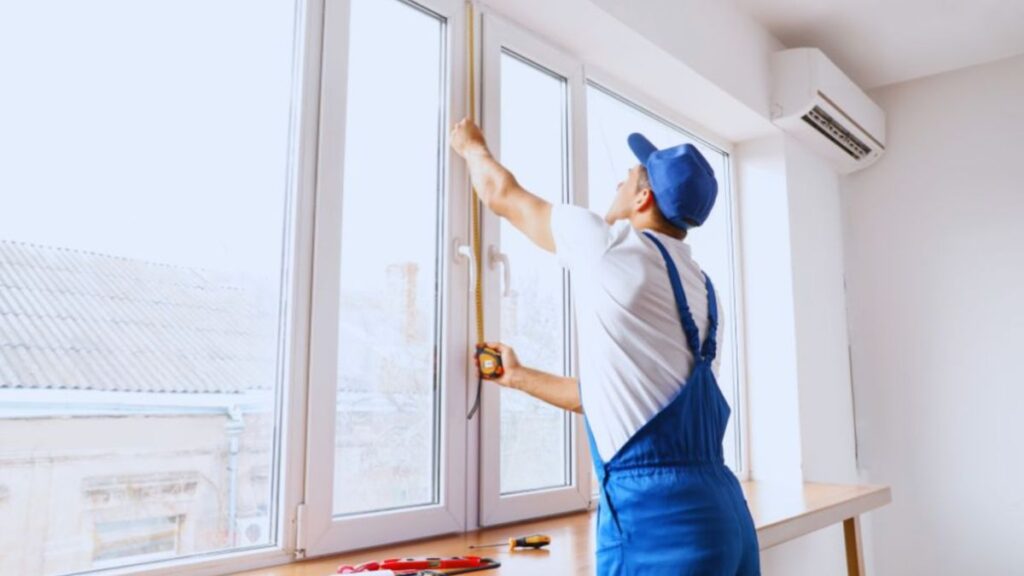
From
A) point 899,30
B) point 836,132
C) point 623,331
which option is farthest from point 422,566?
point 899,30

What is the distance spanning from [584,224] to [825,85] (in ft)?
6.93

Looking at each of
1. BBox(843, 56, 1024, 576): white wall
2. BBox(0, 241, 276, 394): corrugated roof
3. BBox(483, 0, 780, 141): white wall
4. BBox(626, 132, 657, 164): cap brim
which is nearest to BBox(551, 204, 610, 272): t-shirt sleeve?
BBox(626, 132, 657, 164): cap brim

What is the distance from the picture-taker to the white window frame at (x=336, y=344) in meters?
1.66

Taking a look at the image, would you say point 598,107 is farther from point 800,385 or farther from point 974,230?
point 974,230

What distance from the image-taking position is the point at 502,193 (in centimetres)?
168

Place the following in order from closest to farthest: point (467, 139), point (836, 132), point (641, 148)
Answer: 1. point (641, 148)
2. point (467, 139)
3. point (836, 132)

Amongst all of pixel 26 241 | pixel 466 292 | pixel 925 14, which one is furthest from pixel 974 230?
pixel 26 241

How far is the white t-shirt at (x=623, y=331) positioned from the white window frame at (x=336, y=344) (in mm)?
575

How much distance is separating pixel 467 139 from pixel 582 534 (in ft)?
3.42

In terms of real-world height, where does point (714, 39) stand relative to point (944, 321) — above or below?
above

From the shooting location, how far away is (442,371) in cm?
197

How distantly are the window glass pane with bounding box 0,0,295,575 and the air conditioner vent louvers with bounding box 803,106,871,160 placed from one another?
2290mm

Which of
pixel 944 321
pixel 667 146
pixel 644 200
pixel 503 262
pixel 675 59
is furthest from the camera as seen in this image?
pixel 944 321

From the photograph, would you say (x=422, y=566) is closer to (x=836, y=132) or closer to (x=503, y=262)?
(x=503, y=262)
